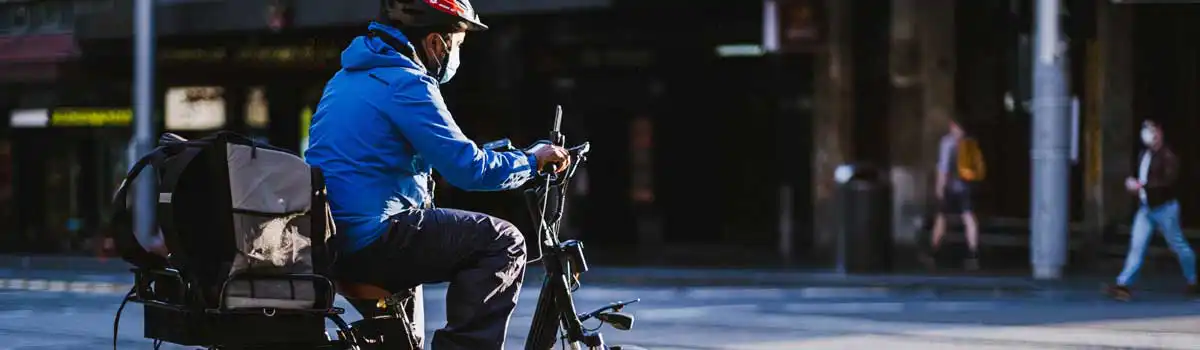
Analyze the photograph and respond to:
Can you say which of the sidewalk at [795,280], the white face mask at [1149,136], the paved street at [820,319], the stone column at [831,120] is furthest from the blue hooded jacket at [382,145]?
the stone column at [831,120]

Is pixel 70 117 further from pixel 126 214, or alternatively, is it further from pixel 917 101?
pixel 126 214

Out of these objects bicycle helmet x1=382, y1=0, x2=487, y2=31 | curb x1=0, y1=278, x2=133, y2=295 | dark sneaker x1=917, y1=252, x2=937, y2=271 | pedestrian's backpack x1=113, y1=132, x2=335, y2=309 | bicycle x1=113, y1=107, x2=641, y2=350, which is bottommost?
dark sneaker x1=917, y1=252, x2=937, y2=271

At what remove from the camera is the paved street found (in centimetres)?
1038

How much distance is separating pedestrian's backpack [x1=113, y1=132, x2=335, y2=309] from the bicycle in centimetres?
2

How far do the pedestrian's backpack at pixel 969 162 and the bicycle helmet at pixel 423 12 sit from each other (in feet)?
53.8

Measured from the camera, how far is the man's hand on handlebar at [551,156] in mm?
4586

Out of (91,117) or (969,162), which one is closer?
(969,162)

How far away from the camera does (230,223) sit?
3971 millimetres

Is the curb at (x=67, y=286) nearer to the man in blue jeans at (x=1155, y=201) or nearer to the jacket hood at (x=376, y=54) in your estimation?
the man in blue jeans at (x=1155, y=201)

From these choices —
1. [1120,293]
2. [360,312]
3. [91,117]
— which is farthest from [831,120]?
[360,312]

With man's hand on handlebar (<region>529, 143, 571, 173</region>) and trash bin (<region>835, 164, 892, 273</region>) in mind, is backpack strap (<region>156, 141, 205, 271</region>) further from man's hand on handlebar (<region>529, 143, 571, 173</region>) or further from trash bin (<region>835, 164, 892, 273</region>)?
trash bin (<region>835, 164, 892, 273</region>)

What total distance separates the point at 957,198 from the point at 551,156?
16.3m

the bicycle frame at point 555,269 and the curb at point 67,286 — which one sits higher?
the bicycle frame at point 555,269

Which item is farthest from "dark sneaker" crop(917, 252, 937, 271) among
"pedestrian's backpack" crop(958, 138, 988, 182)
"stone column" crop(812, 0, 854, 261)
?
"stone column" crop(812, 0, 854, 261)
